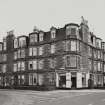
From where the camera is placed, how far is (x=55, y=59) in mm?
49375

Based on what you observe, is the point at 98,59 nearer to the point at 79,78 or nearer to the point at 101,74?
the point at 101,74

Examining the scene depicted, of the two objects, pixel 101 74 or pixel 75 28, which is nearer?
pixel 75 28

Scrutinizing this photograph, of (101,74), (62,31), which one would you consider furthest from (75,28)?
(101,74)

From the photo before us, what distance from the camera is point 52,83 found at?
49594 millimetres

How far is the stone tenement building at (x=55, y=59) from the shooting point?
47.0 metres

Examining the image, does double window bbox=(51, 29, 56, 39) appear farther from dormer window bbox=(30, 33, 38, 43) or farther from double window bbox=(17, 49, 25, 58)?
double window bbox=(17, 49, 25, 58)

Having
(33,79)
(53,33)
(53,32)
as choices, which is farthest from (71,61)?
(33,79)

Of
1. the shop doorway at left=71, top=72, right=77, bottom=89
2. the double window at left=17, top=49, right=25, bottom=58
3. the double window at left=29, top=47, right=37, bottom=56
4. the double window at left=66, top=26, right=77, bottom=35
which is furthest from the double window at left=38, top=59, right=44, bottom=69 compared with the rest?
the double window at left=66, top=26, right=77, bottom=35

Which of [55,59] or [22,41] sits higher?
[22,41]

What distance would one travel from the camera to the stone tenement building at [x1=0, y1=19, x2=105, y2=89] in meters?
47.0

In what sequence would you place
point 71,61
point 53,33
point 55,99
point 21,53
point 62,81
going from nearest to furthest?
1. point 55,99
2. point 71,61
3. point 62,81
4. point 53,33
5. point 21,53

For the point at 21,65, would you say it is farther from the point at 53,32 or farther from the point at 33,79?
the point at 53,32

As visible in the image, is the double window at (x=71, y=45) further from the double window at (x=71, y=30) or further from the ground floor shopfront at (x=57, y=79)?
the ground floor shopfront at (x=57, y=79)

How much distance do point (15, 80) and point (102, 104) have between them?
4384cm
